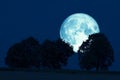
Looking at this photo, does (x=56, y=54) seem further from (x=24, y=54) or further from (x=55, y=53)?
(x=24, y=54)

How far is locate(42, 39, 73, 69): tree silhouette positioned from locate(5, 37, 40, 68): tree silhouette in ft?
6.47

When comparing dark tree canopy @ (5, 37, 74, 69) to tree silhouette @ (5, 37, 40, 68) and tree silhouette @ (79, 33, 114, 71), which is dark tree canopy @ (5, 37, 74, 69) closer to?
tree silhouette @ (5, 37, 40, 68)

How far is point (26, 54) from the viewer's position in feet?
377

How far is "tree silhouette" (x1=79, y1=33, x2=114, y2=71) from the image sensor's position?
103500 millimetres

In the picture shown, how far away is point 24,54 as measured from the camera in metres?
115

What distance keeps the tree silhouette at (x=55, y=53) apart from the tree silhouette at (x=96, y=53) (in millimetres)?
6096

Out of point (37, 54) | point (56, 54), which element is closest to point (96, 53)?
point (56, 54)

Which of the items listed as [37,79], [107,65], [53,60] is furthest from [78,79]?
[53,60]

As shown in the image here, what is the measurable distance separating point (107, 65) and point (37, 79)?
5791 cm

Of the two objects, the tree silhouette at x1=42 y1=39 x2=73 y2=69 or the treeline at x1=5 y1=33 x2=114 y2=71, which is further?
the tree silhouette at x1=42 y1=39 x2=73 y2=69

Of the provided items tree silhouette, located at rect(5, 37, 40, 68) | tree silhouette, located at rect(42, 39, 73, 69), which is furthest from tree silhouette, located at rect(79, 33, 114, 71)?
tree silhouette, located at rect(5, 37, 40, 68)

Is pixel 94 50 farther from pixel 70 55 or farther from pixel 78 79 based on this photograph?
pixel 78 79

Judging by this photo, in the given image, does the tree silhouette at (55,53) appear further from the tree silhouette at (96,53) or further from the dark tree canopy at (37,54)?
the tree silhouette at (96,53)

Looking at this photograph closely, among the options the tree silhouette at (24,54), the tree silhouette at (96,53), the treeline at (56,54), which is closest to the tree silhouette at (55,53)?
the treeline at (56,54)
